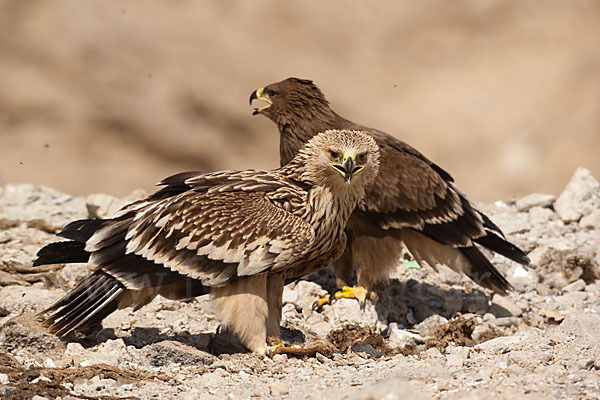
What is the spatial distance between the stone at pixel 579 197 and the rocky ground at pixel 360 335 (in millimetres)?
14

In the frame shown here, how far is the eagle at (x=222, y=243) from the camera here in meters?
4.58

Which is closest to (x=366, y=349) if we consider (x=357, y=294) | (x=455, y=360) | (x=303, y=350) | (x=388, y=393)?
(x=303, y=350)

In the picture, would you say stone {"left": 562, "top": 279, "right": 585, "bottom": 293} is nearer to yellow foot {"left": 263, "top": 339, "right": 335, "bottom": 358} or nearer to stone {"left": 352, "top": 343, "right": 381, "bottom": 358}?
stone {"left": 352, "top": 343, "right": 381, "bottom": 358}

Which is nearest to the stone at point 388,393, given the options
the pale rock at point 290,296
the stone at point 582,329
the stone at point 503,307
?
the stone at point 582,329

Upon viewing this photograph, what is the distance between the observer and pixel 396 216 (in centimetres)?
634

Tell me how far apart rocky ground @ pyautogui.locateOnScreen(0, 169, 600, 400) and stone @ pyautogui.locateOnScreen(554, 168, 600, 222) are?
0.01m

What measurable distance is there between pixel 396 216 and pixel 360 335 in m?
1.44

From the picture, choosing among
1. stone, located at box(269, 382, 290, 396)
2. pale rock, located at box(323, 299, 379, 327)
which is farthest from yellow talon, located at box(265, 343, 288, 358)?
pale rock, located at box(323, 299, 379, 327)

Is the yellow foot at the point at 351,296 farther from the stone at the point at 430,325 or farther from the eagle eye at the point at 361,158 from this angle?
the eagle eye at the point at 361,158

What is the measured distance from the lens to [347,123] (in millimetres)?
6734

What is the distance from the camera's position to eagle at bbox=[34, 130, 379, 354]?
458 centimetres

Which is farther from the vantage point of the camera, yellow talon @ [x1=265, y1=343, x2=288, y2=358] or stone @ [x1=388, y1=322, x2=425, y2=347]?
stone @ [x1=388, y1=322, x2=425, y2=347]

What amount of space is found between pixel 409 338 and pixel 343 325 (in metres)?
0.49

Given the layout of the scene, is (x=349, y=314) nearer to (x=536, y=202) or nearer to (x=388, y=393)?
(x=388, y=393)
